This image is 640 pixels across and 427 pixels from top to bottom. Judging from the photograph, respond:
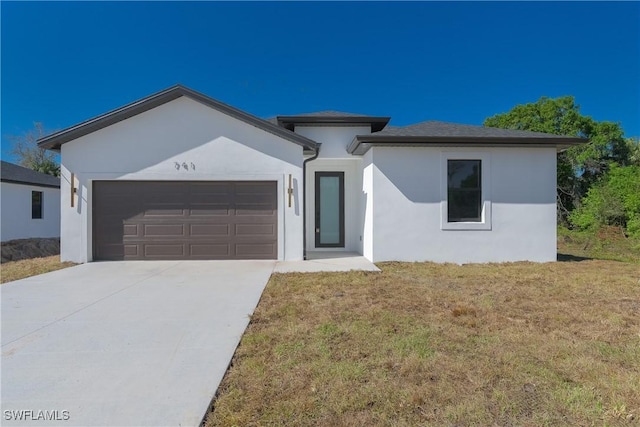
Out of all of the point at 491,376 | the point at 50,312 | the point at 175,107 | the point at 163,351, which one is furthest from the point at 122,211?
the point at 491,376

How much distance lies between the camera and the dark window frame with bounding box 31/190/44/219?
1631 centimetres

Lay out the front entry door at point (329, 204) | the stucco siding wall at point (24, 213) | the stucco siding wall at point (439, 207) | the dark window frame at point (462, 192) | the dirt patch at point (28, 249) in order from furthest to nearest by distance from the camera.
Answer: the stucco siding wall at point (24, 213), the dirt patch at point (28, 249), the front entry door at point (329, 204), the dark window frame at point (462, 192), the stucco siding wall at point (439, 207)

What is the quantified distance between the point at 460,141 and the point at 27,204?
19900 mm

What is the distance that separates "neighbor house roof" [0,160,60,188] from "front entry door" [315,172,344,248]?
47.4 feet

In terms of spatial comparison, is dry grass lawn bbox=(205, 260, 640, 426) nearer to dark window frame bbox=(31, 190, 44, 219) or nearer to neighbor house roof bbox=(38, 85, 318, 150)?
neighbor house roof bbox=(38, 85, 318, 150)

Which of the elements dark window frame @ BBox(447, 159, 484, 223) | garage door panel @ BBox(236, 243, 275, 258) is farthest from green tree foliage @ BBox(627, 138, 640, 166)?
garage door panel @ BBox(236, 243, 275, 258)

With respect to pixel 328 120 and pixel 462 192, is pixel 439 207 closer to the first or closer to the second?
pixel 462 192

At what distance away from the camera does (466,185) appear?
8.82 m

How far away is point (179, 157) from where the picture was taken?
29.3ft

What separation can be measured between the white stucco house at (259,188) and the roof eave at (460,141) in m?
0.04

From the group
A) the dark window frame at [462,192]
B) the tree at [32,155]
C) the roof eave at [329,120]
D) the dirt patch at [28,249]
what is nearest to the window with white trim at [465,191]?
the dark window frame at [462,192]

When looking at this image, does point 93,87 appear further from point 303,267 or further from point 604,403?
point 604,403

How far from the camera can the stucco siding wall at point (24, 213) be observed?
14625mm

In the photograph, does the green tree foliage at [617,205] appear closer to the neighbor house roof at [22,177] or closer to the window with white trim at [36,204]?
the neighbor house roof at [22,177]
